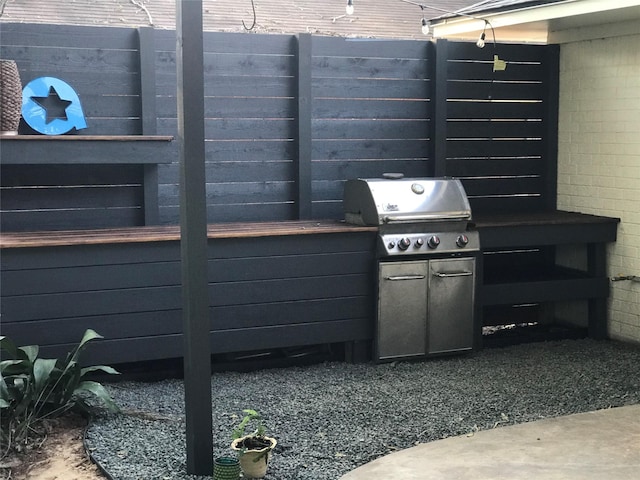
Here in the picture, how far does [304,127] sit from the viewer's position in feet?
18.9

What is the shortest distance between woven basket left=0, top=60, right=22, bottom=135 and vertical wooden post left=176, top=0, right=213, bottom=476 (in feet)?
5.73

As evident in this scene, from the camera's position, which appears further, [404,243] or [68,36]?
[404,243]

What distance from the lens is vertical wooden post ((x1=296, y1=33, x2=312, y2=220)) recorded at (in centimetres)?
570

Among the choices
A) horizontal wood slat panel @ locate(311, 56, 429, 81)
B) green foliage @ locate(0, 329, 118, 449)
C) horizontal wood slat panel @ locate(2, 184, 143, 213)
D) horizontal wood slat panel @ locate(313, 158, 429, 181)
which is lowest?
green foliage @ locate(0, 329, 118, 449)

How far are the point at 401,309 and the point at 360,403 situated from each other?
2.90 feet

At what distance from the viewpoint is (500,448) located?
3.99 meters

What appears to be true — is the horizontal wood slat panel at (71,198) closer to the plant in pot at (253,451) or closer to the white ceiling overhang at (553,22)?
the plant in pot at (253,451)

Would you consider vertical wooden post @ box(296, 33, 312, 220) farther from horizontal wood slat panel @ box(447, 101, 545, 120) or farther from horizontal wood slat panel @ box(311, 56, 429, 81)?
horizontal wood slat panel @ box(447, 101, 545, 120)

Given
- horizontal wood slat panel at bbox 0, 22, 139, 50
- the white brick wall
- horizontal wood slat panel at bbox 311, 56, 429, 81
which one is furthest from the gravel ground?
horizontal wood slat panel at bbox 0, 22, 139, 50

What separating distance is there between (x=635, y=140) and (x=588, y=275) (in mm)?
997

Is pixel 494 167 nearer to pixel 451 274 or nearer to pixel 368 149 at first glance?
pixel 368 149

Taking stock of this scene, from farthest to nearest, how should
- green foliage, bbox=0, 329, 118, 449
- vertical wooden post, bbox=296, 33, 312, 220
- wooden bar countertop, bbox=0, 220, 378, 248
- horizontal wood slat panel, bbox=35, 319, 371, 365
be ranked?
1. vertical wooden post, bbox=296, 33, 312, 220
2. horizontal wood slat panel, bbox=35, 319, 371, 365
3. wooden bar countertop, bbox=0, 220, 378, 248
4. green foliage, bbox=0, 329, 118, 449

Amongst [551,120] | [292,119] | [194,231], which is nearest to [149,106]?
[292,119]

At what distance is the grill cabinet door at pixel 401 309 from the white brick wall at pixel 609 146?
160 centimetres
